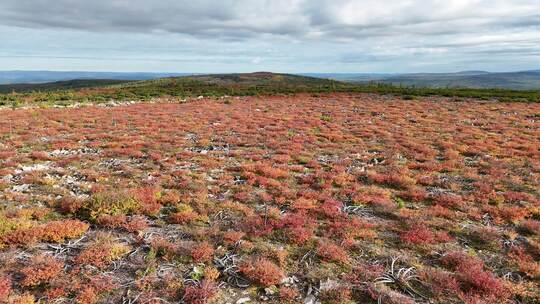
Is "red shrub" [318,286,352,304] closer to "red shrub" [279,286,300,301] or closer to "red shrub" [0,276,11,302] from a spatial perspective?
"red shrub" [279,286,300,301]

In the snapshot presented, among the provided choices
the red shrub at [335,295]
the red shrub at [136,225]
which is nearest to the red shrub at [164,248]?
the red shrub at [136,225]

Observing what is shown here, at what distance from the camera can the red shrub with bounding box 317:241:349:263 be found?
28.9 ft

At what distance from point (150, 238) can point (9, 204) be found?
535 centimetres

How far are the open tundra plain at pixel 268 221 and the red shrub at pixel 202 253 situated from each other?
0.03m

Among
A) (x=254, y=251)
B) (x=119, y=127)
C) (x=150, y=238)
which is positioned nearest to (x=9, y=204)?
(x=150, y=238)

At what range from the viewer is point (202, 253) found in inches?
347

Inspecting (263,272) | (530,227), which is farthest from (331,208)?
(530,227)

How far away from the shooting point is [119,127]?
95.4 ft

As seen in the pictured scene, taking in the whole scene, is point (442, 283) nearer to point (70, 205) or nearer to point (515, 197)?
point (515, 197)

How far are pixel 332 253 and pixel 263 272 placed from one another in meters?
1.86

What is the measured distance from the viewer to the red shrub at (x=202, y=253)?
8680 mm

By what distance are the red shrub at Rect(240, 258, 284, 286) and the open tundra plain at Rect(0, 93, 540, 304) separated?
0.10ft

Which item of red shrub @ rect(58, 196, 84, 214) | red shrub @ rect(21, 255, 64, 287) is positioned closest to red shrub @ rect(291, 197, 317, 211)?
red shrub @ rect(58, 196, 84, 214)

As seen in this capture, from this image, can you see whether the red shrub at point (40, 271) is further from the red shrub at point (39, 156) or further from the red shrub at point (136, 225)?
the red shrub at point (39, 156)
